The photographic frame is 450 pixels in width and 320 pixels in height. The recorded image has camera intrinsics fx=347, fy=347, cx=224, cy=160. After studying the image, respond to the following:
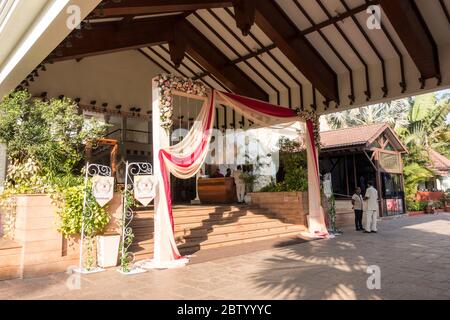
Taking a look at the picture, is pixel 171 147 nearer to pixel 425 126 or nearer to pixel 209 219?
pixel 209 219

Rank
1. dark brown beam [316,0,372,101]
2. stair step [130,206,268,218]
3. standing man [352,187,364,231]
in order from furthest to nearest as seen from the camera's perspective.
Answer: standing man [352,187,364,231] < dark brown beam [316,0,372,101] < stair step [130,206,268,218]

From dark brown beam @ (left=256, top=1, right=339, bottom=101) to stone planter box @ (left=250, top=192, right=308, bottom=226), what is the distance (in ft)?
11.8

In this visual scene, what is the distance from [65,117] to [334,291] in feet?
17.7

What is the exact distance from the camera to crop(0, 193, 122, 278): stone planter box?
5.36 metres

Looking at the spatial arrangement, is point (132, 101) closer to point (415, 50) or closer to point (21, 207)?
point (21, 207)

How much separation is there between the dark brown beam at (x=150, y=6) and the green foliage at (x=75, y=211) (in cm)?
378

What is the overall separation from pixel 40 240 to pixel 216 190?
7823 mm

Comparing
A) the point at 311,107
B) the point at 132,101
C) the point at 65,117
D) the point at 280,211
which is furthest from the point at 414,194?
the point at 65,117

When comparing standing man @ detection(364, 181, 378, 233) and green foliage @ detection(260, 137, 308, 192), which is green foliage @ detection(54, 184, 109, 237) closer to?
green foliage @ detection(260, 137, 308, 192)

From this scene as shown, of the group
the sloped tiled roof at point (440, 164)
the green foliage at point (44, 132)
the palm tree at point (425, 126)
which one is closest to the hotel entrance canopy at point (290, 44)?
the green foliage at point (44, 132)

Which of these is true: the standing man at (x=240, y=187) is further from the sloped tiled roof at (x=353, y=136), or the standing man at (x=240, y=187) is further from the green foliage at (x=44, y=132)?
the green foliage at (x=44, y=132)

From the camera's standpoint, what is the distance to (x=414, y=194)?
17.3 m

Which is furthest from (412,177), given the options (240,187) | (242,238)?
(242,238)

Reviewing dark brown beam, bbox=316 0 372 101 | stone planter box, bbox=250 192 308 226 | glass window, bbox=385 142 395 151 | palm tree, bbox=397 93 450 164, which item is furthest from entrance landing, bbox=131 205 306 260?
palm tree, bbox=397 93 450 164
